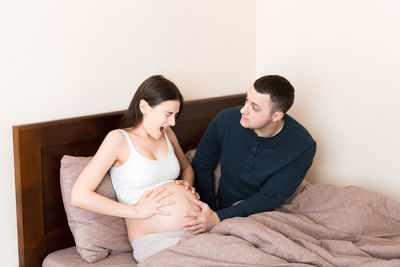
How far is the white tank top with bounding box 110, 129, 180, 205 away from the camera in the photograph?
1.94 metres

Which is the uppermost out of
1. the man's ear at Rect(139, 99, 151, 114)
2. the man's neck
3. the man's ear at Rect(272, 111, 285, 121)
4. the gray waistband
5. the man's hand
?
the man's ear at Rect(139, 99, 151, 114)

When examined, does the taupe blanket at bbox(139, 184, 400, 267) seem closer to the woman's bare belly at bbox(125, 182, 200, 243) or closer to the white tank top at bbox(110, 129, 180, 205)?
the woman's bare belly at bbox(125, 182, 200, 243)

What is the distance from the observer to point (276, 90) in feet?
7.02

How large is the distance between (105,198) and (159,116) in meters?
0.39

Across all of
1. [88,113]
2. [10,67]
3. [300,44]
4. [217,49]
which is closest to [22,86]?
[10,67]

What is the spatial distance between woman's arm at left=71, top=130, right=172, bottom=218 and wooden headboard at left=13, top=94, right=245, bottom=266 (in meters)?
0.16

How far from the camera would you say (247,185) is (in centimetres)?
228

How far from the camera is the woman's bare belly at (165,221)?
192 centimetres

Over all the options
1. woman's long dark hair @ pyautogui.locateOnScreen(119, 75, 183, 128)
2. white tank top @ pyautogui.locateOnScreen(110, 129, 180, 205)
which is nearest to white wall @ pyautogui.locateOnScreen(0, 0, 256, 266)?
woman's long dark hair @ pyautogui.locateOnScreen(119, 75, 183, 128)

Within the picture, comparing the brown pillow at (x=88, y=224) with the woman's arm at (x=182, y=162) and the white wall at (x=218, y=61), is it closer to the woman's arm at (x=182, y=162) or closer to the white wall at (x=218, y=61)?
the white wall at (x=218, y=61)

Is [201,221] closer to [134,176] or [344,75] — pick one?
[134,176]

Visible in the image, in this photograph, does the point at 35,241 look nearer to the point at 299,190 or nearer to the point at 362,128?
the point at 299,190

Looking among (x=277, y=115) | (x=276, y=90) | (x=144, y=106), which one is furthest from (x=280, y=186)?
(x=144, y=106)

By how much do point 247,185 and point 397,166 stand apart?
0.87 m
